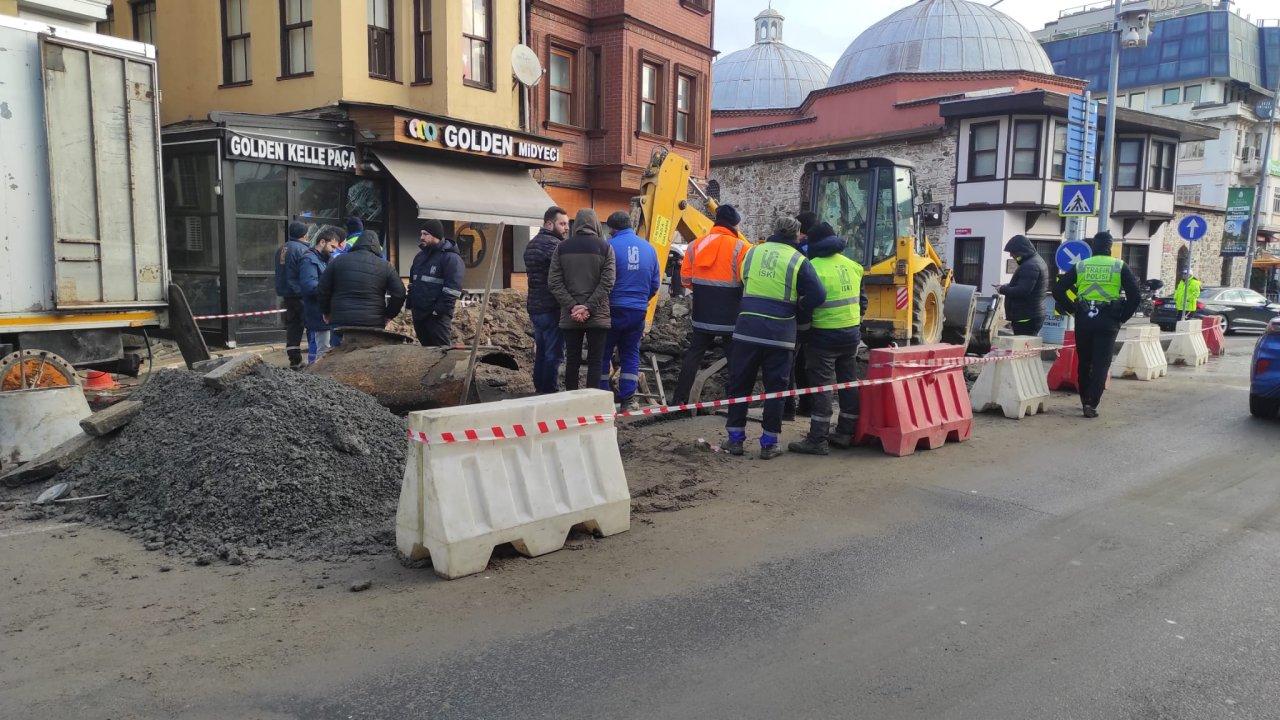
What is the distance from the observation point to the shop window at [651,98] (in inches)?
889

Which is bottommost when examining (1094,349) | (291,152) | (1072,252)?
(1094,349)

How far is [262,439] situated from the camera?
18.9ft

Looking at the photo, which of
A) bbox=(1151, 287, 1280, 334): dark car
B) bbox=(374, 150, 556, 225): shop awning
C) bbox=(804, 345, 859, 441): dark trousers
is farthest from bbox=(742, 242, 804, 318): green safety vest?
bbox=(1151, 287, 1280, 334): dark car

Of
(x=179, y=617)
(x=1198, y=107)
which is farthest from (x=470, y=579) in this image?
(x=1198, y=107)

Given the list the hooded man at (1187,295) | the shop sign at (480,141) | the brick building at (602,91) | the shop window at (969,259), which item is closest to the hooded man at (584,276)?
the shop sign at (480,141)

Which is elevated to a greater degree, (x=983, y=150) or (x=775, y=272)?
(x=983, y=150)

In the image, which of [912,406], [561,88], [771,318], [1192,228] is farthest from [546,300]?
[1192,228]

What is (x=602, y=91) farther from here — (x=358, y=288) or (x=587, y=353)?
(x=587, y=353)

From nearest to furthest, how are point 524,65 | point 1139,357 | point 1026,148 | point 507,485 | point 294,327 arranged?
point 507,485 < point 294,327 < point 1139,357 < point 524,65 < point 1026,148

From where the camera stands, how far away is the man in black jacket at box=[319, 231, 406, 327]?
912cm

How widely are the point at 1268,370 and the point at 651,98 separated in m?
16.2

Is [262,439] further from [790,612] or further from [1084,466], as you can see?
[1084,466]

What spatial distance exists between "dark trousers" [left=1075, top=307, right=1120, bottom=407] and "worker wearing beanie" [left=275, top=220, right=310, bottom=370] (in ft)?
29.8

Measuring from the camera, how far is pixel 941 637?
4141mm
